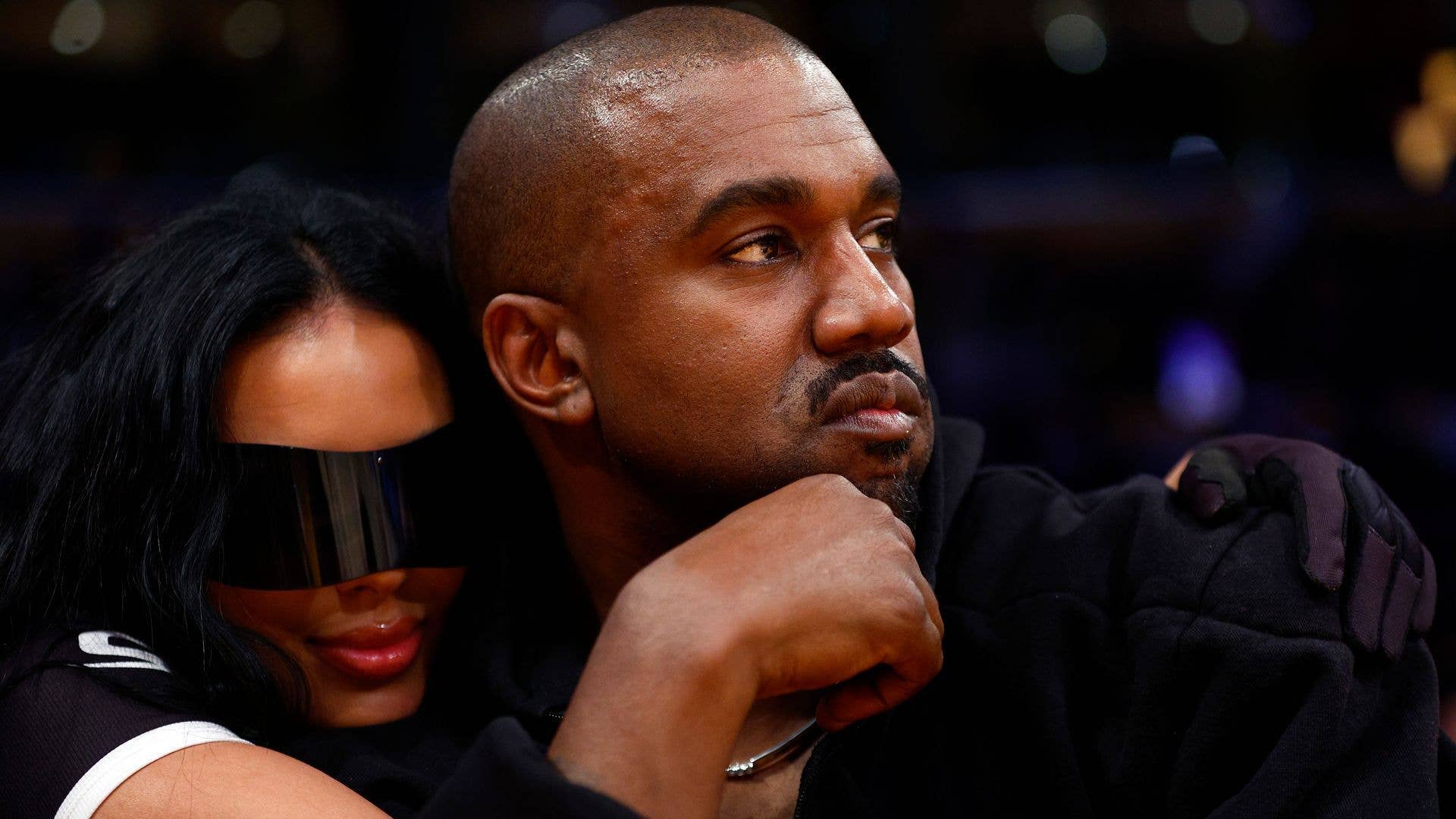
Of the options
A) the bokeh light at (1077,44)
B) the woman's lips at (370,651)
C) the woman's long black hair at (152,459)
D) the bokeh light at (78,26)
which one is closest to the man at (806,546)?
the woman's lips at (370,651)

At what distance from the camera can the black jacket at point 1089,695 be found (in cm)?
132

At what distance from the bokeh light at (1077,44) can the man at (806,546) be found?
7.77 ft

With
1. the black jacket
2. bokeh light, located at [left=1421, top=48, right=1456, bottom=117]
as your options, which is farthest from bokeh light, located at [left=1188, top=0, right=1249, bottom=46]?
the black jacket

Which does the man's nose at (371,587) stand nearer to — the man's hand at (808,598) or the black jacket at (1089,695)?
the black jacket at (1089,695)

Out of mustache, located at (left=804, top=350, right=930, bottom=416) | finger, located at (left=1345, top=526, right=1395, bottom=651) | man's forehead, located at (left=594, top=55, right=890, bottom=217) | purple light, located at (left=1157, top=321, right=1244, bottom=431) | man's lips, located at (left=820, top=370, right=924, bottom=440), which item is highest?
man's forehead, located at (left=594, top=55, right=890, bottom=217)

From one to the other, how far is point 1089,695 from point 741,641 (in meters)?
0.58

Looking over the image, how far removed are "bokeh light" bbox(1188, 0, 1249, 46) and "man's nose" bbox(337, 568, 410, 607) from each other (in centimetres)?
323

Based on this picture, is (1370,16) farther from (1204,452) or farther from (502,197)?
(502,197)

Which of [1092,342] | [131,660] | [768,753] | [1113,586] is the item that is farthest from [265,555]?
[1092,342]

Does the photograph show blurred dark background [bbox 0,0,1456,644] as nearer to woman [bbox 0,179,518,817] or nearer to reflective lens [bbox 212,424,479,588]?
woman [bbox 0,179,518,817]

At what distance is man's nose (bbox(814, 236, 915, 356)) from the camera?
60.0 inches

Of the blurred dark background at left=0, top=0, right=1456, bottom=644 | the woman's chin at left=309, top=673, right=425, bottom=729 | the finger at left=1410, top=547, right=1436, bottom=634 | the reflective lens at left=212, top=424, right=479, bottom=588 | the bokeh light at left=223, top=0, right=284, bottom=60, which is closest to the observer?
the finger at left=1410, top=547, right=1436, bottom=634

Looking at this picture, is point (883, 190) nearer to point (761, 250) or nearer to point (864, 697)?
point (761, 250)

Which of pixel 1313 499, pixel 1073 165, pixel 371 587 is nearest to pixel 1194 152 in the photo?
pixel 1073 165
